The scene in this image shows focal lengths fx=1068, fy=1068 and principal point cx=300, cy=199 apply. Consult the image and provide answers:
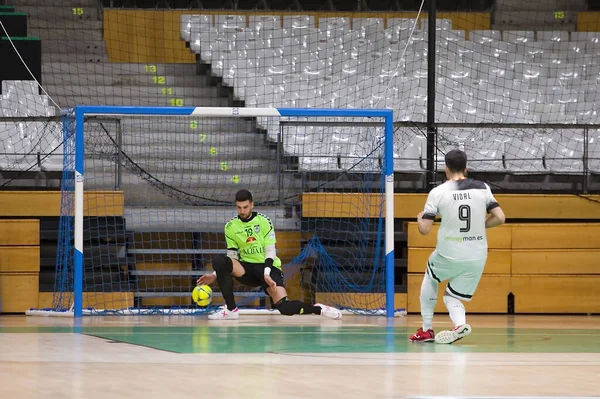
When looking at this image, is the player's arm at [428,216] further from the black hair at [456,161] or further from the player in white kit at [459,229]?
the black hair at [456,161]

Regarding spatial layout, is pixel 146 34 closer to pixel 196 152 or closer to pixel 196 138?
pixel 196 138

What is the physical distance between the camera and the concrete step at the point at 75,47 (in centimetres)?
1897

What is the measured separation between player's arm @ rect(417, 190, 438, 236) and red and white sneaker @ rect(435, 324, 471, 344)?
2.78 ft

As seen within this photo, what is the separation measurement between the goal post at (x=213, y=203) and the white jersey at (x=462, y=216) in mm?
3498

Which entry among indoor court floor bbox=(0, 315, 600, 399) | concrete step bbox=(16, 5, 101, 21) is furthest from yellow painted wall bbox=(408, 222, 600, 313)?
concrete step bbox=(16, 5, 101, 21)

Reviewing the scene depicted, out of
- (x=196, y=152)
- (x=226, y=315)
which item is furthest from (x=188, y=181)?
(x=226, y=315)

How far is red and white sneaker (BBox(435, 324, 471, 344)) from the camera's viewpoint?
8906 millimetres

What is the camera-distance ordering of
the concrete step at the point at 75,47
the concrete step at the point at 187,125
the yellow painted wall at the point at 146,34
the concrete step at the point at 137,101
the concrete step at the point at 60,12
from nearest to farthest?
the concrete step at the point at 187,125, the concrete step at the point at 137,101, the concrete step at the point at 75,47, the concrete step at the point at 60,12, the yellow painted wall at the point at 146,34

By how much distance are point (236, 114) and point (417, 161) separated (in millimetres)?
3440

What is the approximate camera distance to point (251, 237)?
38.7 feet

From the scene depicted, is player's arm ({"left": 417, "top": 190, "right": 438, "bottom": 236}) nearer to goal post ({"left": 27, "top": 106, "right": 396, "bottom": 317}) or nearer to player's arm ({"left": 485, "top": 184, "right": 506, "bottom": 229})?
player's arm ({"left": 485, "top": 184, "right": 506, "bottom": 229})

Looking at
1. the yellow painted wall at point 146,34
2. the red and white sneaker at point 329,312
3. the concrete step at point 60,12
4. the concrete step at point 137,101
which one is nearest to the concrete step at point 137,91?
the concrete step at point 137,101

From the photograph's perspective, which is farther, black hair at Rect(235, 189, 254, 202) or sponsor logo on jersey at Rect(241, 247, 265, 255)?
sponsor logo on jersey at Rect(241, 247, 265, 255)

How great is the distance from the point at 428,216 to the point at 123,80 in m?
9.88
